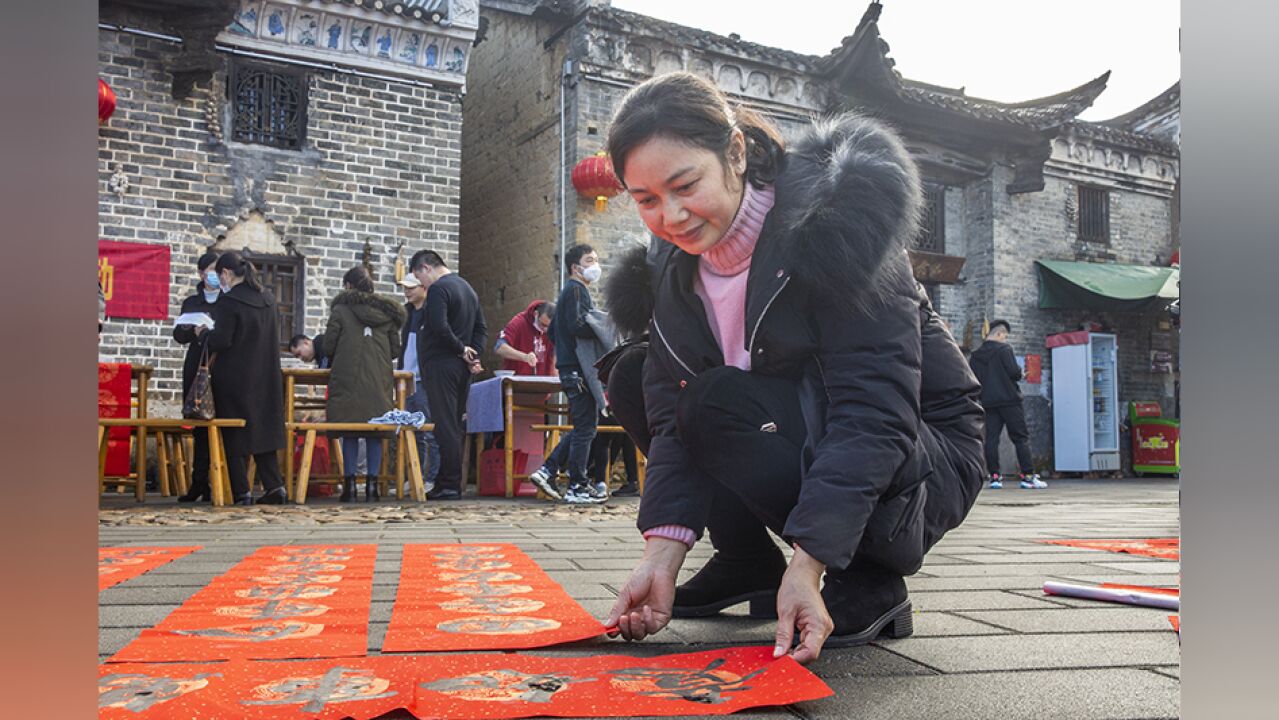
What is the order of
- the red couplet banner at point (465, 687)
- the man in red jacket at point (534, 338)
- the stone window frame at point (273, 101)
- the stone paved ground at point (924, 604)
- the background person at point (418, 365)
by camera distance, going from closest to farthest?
Result: the red couplet banner at point (465, 687) < the stone paved ground at point (924, 604) < the background person at point (418, 365) < the man in red jacket at point (534, 338) < the stone window frame at point (273, 101)

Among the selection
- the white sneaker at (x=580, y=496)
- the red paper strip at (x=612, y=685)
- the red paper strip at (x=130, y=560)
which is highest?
the red paper strip at (x=612, y=685)

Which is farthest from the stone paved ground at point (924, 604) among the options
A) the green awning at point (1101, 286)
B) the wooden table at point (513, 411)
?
the green awning at point (1101, 286)

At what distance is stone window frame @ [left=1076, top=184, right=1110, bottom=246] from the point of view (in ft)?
47.1

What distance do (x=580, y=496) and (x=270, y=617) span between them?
4.06m

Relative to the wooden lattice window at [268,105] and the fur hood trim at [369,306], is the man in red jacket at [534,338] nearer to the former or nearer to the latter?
the fur hood trim at [369,306]

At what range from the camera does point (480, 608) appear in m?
2.17

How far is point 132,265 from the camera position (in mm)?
8367

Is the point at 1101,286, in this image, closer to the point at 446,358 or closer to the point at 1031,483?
the point at 1031,483

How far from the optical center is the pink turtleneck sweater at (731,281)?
1774mm

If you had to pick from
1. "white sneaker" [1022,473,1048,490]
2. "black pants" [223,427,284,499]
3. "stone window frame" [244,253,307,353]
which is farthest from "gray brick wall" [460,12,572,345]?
"black pants" [223,427,284,499]

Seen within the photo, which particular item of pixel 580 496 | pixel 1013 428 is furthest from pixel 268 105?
pixel 1013 428

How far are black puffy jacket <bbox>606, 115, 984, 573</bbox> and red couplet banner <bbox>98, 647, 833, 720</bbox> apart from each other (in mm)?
241

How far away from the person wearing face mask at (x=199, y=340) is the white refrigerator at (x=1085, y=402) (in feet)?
35.2
